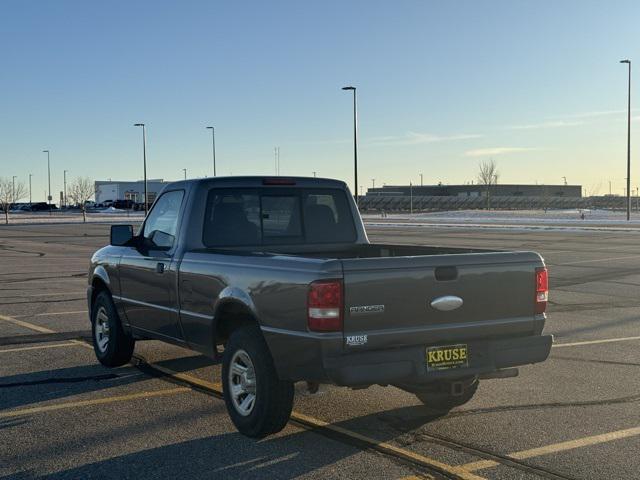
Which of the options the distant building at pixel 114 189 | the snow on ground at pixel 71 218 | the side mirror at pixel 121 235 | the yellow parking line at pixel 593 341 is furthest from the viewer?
the distant building at pixel 114 189

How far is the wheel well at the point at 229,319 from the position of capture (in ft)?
18.8

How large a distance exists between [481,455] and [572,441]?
76 cm

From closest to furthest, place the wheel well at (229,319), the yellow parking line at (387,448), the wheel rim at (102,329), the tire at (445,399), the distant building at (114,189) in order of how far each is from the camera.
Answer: the yellow parking line at (387,448) < the wheel well at (229,319) < the tire at (445,399) < the wheel rim at (102,329) < the distant building at (114,189)

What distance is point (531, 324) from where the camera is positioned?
18.5 feet

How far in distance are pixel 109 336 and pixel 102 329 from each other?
376 mm

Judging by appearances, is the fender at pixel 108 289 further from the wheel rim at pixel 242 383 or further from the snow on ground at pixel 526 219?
the snow on ground at pixel 526 219

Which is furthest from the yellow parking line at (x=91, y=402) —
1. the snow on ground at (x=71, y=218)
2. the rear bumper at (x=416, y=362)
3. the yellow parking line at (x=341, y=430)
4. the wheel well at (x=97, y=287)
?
the snow on ground at (x=71, y=218)

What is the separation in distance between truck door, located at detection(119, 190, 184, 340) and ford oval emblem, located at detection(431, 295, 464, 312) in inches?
94.1

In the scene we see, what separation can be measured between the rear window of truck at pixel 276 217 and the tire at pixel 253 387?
4.11 ft

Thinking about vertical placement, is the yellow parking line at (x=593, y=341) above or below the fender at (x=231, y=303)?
below

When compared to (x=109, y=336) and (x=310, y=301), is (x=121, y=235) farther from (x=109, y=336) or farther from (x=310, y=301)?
(x=310, y=301)

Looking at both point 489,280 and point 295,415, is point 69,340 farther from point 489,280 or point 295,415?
point 489,280

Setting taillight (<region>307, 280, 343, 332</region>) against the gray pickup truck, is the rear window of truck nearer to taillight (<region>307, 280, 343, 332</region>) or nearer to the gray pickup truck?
the gray pickup truck

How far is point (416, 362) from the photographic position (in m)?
5.08
